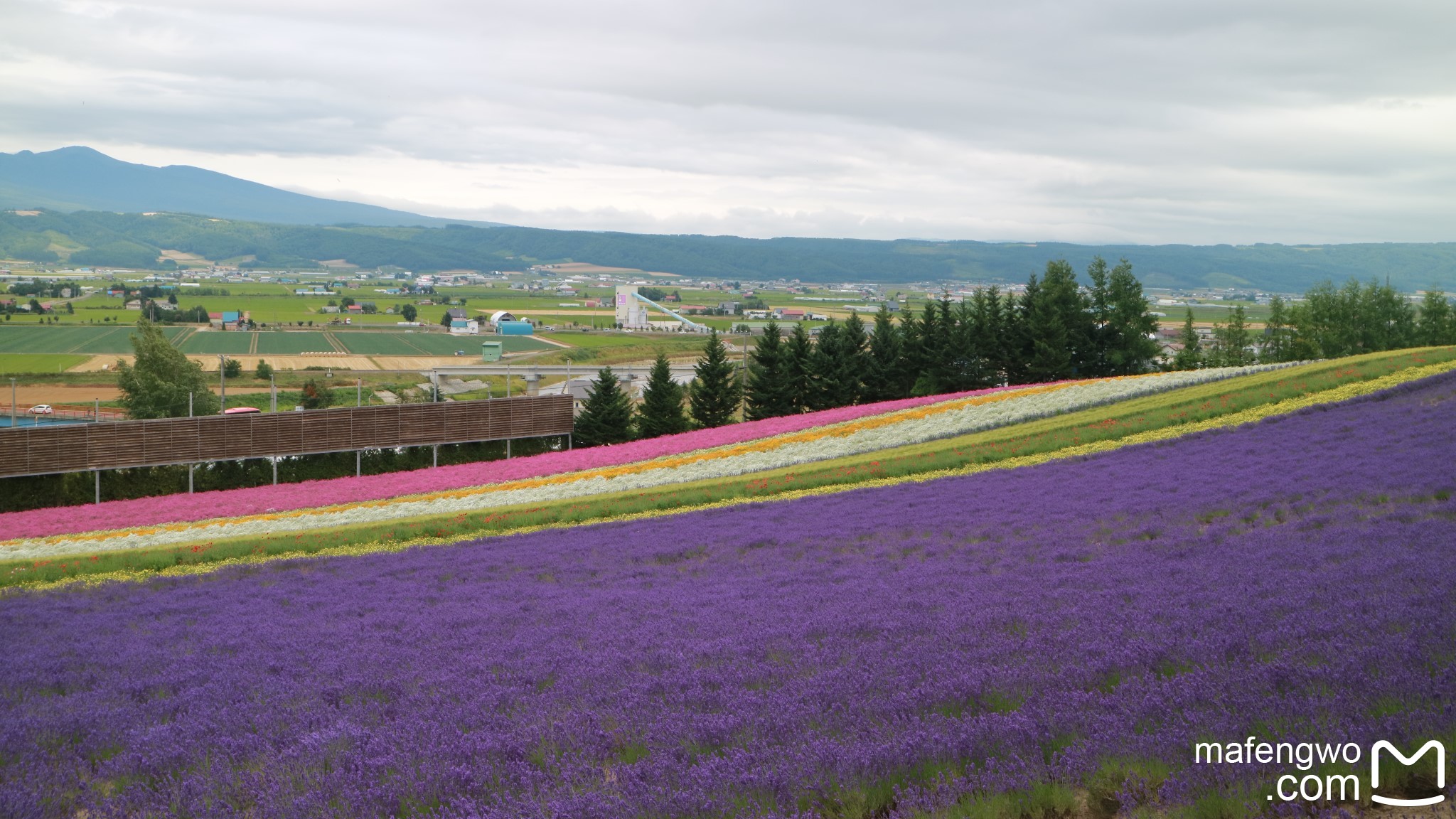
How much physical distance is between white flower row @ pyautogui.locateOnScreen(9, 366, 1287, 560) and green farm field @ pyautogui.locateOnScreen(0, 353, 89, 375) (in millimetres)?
66184

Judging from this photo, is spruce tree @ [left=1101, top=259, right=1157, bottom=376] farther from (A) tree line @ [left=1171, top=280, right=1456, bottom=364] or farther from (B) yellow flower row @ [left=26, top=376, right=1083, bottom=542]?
(B) yellow flower row @ [left=26, top=376, right=1083, bottom=542]

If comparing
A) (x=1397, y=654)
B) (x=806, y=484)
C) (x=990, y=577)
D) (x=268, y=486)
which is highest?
(x=1397, y=654)

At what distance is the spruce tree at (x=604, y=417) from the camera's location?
53.7 m

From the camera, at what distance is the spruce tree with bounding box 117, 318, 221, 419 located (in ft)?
193

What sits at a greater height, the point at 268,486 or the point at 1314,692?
the point at 1314,692

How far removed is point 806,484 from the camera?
27.1m

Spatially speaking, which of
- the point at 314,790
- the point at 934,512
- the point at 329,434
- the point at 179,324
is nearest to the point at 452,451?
the point at 329,434

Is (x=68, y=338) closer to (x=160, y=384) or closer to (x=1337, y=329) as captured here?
(x=160, y=384)

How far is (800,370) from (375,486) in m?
29.7

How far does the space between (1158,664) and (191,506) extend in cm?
3905

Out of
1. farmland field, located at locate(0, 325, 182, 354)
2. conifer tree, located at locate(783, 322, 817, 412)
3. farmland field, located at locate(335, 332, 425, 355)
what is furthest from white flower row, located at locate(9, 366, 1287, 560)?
farmland field, located at locate(335, 332, 425, 355)

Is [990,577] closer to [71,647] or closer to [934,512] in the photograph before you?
[934,512]

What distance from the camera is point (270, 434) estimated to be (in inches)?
1772

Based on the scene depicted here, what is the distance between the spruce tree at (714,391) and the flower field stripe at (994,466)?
33.0 m
